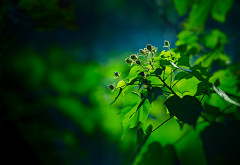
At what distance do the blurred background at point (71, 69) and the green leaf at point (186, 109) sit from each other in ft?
3.54

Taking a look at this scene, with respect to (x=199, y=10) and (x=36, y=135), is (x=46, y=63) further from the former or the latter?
(x=199, y=10)

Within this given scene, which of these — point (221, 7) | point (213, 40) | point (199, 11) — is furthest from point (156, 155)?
point (221, 7)

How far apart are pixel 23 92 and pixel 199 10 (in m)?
2.30

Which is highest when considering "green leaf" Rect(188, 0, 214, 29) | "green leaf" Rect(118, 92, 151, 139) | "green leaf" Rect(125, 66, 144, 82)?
"green leaf" Rect(188, 0, 214, 29)

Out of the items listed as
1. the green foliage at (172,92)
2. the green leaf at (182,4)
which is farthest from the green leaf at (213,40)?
the green foliage at (172,92)

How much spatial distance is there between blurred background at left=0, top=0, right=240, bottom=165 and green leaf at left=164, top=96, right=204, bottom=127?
1080 millimetres

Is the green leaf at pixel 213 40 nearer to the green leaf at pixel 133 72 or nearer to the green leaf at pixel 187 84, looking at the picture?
the green leaf at pixel 187 84

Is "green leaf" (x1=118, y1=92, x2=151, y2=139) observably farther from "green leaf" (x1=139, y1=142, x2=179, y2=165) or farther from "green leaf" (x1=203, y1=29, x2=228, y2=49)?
"green leaf" (x1=203, y1=29, x2=228, y2=49)

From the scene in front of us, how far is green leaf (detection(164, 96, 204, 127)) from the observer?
38 centimetres

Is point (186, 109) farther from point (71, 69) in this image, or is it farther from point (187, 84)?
point (71, 69)

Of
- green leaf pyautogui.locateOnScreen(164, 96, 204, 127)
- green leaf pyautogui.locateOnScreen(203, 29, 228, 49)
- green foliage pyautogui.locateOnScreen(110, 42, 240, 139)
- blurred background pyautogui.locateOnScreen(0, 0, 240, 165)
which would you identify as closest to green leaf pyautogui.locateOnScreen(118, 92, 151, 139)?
green foliage pyautogui.locateOnScreen(110, 42, 240, 139)

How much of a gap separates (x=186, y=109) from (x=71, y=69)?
201 centimetres

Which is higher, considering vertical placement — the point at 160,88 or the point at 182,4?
the point at 182,4

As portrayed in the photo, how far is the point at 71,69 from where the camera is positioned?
2164 mm
